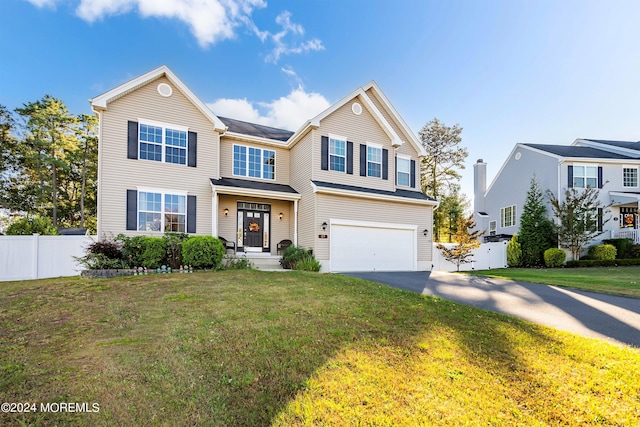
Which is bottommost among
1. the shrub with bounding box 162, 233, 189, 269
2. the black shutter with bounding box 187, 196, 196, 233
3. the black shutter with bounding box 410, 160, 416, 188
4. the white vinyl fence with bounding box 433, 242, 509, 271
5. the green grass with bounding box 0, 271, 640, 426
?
the white vinyl fence with bounding box 433, 242, 509, 271

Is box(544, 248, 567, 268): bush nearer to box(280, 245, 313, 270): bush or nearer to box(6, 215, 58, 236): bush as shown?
box(280, 245, 313, 270): bush

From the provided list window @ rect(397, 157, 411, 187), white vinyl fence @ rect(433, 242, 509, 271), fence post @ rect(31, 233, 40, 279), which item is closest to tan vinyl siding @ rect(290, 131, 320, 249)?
window @ rect(397, 157, 411, 187)

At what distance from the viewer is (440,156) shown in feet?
94.8

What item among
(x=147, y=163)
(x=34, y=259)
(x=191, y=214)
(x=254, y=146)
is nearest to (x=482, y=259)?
(x=254, y=146)

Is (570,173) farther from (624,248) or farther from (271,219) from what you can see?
(271,219)

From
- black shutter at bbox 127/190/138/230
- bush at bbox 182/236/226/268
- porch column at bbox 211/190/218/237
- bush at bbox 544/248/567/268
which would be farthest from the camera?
bush at bbox 544/248/567/268

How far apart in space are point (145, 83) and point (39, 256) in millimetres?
7428

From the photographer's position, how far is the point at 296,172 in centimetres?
1488

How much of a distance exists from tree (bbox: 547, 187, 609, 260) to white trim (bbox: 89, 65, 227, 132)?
19403 mm

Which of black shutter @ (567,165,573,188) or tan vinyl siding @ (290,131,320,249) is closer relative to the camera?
tan vinyl siding @ (290,131,320,249)

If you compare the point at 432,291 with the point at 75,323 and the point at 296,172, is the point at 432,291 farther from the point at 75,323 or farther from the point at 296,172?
the point at 296,172

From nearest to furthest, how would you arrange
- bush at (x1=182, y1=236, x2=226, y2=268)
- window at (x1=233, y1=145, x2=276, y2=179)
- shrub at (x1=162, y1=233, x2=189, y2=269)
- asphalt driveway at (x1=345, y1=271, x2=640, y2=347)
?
asphalt driveway at (x1=345, y1=271, x2=640, y2=347), bush at (x1=182, y1=236, x2=226, y2=268), shrub at (x1=162, y1=233, x2=189, y2=269), window at (x1=233, y1=145, x2=276, y2=179)

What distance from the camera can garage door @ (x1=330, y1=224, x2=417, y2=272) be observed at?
13.2 metres

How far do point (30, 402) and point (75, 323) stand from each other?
250 cm
